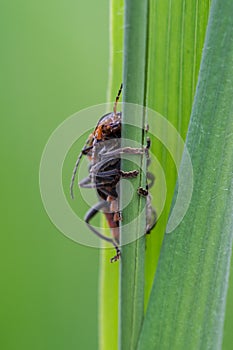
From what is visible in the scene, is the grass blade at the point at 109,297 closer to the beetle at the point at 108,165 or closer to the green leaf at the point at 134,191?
the beetle at the point at 108,165

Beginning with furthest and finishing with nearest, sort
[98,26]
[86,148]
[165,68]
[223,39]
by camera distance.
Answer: [98,26] → [86,148] → [165,68] → [223,39]

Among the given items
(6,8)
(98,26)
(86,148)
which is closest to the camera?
(86,148)

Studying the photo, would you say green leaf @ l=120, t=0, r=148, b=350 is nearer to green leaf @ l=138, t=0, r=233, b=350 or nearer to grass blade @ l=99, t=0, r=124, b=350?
green leaf @ l=138, t=0, r=233, b=350

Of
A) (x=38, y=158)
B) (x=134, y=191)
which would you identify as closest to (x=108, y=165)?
(x=134, y=191)

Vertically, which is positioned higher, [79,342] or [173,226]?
[173,226]

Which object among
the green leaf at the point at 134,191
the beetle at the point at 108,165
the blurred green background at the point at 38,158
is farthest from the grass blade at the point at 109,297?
the blurred green background at the point at 38,158

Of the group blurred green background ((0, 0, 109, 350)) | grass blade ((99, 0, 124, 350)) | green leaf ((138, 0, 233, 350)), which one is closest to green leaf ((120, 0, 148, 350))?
green leaf ((138, 0, 233, 350))

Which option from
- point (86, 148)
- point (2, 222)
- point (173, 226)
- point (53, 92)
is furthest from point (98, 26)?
point (173, 226)

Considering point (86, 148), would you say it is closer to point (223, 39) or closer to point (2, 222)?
point (223, 39)
